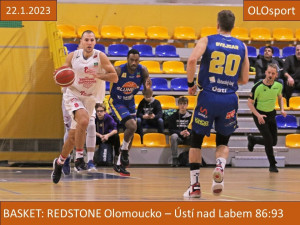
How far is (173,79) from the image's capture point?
1606 cm

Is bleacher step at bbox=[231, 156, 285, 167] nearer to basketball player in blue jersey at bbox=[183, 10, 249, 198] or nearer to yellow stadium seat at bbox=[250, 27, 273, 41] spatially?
yellow stadium seat at bbox=[250, 27, 273, 41]

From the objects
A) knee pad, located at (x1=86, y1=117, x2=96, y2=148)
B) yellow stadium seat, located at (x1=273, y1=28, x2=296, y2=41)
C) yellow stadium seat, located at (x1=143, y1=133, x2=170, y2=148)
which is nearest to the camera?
knee pad, located at (x1=86, y1=117, x2=96, y2=148)

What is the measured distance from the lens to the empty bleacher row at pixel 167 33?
18.1m

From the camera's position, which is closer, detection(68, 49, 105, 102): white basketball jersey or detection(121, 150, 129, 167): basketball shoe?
detection(68, 49, 105, 102): white basketball jersey

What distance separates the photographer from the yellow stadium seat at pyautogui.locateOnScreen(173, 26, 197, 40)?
18688 millimetres

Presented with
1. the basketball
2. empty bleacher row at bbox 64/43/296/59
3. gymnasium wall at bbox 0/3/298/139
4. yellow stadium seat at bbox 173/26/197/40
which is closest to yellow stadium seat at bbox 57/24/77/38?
empty bleacher row at bbox 64/43/296/59

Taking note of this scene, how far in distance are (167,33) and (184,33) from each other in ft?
1.65

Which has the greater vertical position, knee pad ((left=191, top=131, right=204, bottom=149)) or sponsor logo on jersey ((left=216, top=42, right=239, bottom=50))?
sponsor logo on jersey ((left=216, top=42, right=239, bottom=50))

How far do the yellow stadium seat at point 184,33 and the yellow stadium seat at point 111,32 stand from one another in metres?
1.65

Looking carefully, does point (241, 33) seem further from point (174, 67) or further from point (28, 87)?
point (28, 87)

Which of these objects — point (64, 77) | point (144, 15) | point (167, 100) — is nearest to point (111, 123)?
point (167, 100)

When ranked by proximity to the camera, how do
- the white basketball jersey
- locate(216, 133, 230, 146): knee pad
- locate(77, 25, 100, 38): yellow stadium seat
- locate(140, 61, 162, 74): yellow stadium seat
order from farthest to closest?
locate(77, 25, 100, 38): yellow stadium seat < locate(140, 61, 162, 74): yellow stadium seat < the white basketball jersey < locate(216, 133, 230, 146): knee pad

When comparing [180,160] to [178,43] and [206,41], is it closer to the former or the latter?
[178,43]

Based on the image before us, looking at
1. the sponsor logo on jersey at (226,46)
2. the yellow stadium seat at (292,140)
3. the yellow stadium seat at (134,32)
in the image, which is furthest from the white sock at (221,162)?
the yellow stadium seat at (134,32)
